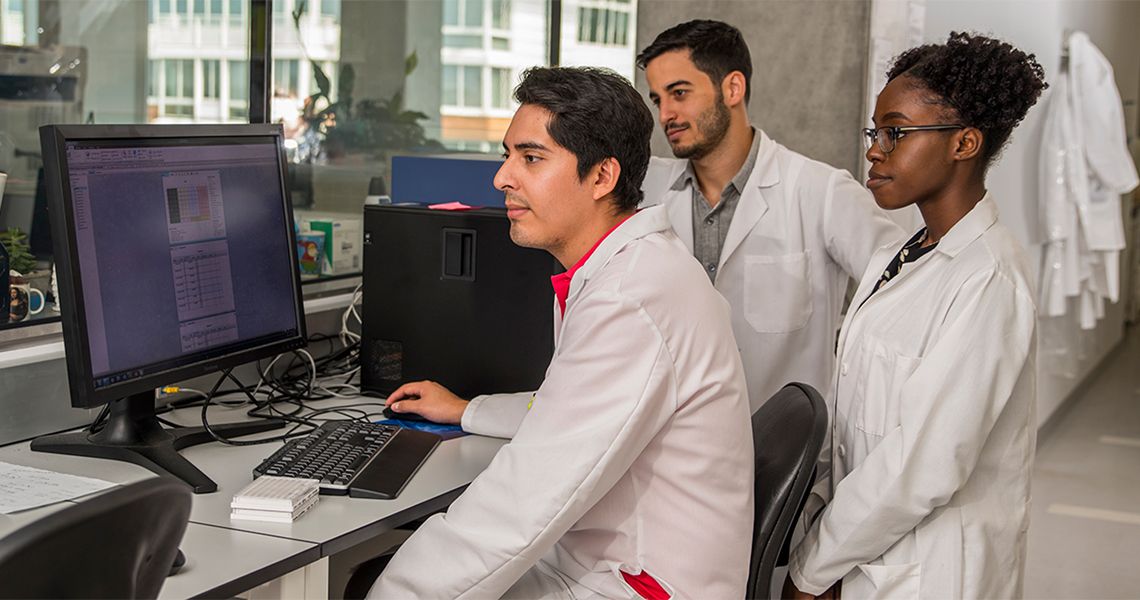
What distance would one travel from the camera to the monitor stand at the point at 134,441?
1.73 metres

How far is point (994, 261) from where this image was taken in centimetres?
164

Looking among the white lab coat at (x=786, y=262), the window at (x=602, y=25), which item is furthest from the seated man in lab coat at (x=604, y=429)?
the window at (x=602, y=25)

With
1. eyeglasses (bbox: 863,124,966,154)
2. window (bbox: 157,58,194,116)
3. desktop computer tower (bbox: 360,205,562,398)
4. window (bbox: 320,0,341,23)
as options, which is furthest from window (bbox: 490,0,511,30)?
eyeglasses (bbox: 863,124,966,154)

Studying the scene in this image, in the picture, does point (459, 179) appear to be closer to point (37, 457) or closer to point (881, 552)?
point (37, 457)

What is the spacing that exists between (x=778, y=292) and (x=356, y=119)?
1.82 meters

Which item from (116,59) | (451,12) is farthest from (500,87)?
(116,59)

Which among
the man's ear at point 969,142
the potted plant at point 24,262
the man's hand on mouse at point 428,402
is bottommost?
the man's hand on mouse at point 428,402

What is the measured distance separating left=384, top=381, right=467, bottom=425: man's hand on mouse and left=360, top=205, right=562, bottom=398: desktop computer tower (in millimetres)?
117

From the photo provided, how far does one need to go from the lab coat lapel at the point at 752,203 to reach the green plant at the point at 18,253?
1363mm

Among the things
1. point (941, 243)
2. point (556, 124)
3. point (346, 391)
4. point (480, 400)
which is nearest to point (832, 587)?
point (941, 243)

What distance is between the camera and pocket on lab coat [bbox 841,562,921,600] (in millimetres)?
1662

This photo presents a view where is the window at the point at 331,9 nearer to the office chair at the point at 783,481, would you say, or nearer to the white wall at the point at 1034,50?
the white wall at the point at 1034,50

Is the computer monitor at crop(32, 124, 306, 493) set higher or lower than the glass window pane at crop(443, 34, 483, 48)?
lower

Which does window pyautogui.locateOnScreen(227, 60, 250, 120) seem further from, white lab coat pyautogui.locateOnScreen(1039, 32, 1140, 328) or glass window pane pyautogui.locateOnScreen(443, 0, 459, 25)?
white lab coat pyautogui.locateOnScreen(1039, 32, 1140, 328)
